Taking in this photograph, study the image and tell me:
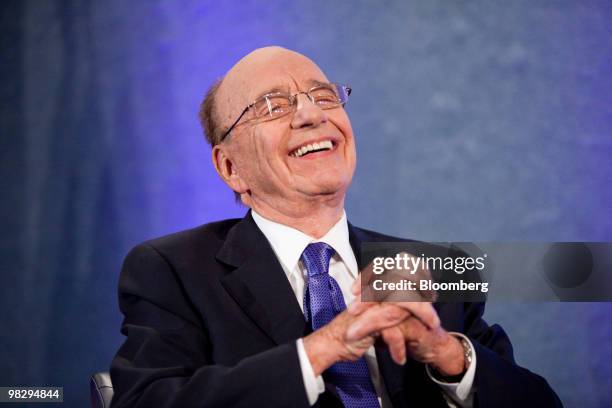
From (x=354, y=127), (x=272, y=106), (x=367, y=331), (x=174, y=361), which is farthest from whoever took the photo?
(x=354, y=127)

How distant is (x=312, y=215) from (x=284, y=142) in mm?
186

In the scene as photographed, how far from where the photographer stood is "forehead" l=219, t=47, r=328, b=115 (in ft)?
5.73

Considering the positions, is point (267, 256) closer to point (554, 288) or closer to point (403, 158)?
point (554, 288)

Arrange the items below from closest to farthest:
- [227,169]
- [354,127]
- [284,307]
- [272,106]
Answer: [284,307]
[272,106]
[227,169]
[354,127]

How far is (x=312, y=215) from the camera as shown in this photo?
5.59 feet

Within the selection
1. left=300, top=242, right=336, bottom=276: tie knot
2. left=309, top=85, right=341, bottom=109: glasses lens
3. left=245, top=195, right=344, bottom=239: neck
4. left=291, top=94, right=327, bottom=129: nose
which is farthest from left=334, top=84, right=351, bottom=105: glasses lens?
left=300, top=242, right=336, bottom=276: tie knot

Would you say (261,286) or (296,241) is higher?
(296,241)

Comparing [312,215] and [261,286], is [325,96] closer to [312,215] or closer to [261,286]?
[312,215]

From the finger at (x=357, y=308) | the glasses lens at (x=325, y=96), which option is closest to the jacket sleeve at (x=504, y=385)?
the finger at (x=357, y=308)

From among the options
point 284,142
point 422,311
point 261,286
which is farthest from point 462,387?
point 284,142

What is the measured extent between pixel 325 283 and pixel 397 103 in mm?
1107

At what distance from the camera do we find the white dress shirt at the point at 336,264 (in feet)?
4.68

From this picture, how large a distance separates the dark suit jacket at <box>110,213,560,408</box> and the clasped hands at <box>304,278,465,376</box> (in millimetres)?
48

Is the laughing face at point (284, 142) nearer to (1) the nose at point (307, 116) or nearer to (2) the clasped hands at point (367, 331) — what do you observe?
(1) the nose at point (307, 116)
